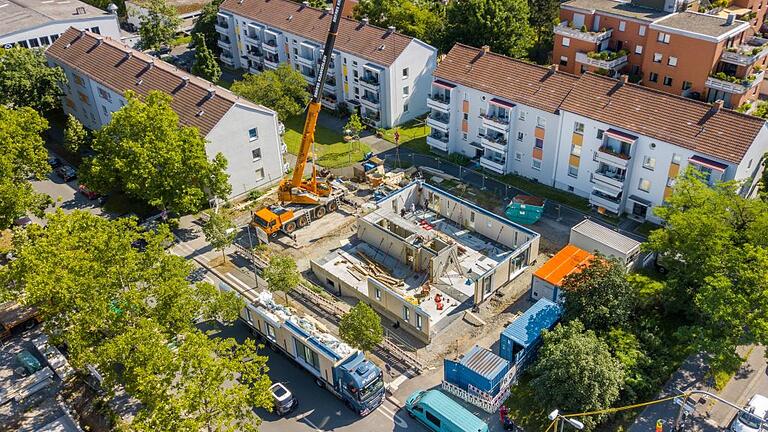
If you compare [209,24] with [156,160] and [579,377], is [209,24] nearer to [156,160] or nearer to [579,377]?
[156,160]

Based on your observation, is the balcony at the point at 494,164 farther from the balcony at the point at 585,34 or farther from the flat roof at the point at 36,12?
the flat roof at the point at 36,12

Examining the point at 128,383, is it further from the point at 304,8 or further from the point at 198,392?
the point at 304,8

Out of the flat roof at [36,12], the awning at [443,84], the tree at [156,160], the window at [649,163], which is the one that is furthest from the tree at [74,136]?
the window at [649,163]

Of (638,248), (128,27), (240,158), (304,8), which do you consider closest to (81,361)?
(240,158)

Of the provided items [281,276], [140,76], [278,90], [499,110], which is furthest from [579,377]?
[140,76]

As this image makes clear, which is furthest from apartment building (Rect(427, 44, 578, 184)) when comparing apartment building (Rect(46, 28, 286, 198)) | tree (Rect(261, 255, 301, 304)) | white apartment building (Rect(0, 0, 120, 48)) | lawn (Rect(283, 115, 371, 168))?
white apartment building (Rect(0, 0, 120, 48))
